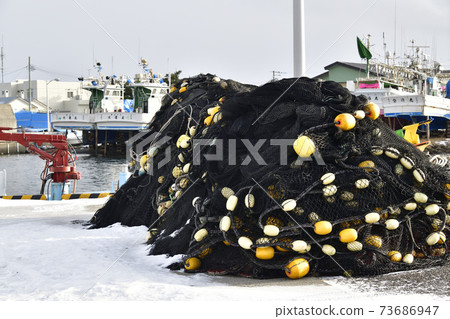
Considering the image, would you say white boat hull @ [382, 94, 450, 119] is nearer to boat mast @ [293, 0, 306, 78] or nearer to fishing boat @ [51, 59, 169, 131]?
fishing boat @ [51, 59, 169, 131]

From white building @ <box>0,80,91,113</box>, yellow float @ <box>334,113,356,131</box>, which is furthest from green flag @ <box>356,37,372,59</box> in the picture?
white building @ <box>0,80,91,113</box>

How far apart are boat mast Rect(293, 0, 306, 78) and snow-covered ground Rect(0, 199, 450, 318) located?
10.3 feet

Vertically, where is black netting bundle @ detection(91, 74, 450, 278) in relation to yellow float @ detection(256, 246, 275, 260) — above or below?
above

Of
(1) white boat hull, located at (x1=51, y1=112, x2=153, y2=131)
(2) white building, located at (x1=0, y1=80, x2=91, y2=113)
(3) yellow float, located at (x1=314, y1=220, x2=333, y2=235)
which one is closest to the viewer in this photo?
(3) yellow float, located at (x1=314, y1=220, x2=333, y2=235)

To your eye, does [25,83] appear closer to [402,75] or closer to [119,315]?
[402,75]

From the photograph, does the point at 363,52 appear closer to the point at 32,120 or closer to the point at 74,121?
the point at 74,121

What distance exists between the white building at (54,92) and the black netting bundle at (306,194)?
5918 centimetres

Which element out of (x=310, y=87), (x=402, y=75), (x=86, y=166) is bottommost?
(x=86, y=166)

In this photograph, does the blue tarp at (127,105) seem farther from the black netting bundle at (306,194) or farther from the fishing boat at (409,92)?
the black netting bundle at (306,194)

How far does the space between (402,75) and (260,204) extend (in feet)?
126

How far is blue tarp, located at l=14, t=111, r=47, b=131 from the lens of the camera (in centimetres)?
5375

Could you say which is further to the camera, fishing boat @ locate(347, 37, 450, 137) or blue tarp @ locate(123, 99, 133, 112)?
blue tarp @ locate(123, 99, 133, 112)

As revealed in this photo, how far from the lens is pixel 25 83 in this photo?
69.9 metres

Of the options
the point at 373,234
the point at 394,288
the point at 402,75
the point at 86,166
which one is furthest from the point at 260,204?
→ the point at 402,75
